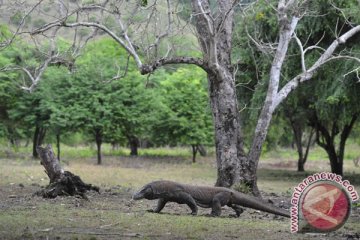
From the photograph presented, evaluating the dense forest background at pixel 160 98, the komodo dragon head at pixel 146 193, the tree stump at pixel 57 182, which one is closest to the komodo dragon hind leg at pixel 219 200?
the komodo dragon head at pixel 146 193

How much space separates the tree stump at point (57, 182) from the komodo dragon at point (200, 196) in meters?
3.01

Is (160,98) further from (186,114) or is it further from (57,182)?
(57,182)

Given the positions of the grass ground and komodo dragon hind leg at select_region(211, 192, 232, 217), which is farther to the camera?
komodo dragon hind leg at select_region(211, 192, 232, 217)

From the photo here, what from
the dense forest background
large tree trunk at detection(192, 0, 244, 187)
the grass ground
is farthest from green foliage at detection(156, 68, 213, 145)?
the grass ground

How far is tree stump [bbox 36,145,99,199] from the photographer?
13117 mm

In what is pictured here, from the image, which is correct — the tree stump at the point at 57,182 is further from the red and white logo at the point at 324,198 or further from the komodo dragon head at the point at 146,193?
the red and white logo at the point at 324,198

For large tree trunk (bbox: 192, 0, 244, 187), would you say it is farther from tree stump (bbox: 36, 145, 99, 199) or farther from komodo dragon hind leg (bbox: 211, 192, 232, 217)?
komodo dragon hind leg (bbox: 211, 192, 232, 217)

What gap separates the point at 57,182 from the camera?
43.6 feet

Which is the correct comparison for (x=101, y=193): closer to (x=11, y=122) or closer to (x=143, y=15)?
(x=143, y=15)

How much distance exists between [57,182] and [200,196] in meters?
4.12

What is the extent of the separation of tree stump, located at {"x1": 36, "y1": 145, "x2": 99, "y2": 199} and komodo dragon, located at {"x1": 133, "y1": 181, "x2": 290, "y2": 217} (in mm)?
3013

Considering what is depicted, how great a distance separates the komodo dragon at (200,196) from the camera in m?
10.4

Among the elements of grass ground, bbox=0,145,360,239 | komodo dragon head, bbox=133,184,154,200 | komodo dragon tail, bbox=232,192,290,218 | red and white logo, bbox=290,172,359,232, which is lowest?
grass ground, bbox=0,145,360,239

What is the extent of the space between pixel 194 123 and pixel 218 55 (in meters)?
20.8
